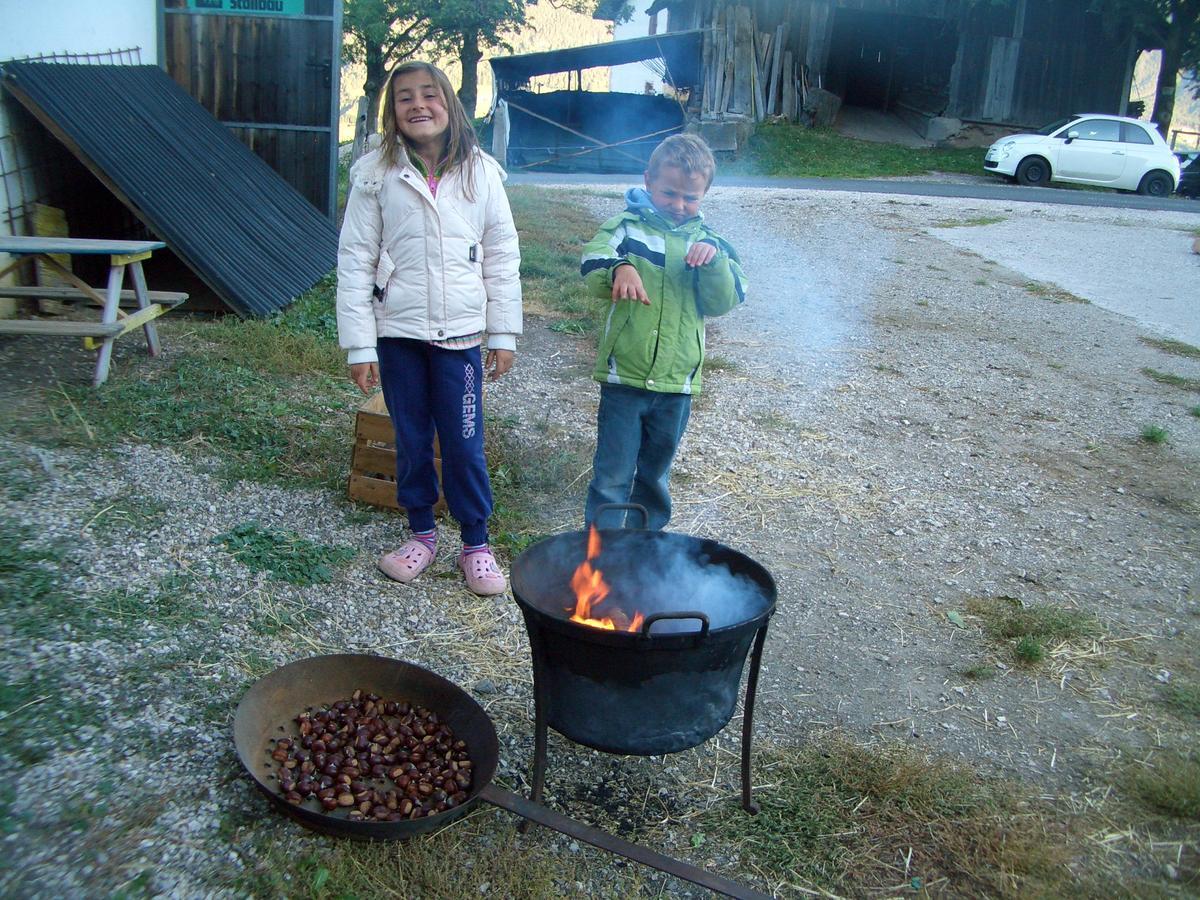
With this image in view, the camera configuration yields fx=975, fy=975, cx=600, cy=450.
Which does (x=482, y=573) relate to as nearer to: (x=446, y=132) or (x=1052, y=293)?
(x=446, y=132)

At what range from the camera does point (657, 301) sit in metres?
3.71

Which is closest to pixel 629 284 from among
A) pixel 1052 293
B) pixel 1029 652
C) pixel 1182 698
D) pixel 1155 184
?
pixel 1029 652

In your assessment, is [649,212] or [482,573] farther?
[482,573]

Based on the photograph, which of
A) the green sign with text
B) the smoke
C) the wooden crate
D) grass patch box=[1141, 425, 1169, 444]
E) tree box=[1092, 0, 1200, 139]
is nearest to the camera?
the smoke

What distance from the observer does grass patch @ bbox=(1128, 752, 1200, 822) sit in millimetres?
3047

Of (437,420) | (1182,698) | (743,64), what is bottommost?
(1182,698)

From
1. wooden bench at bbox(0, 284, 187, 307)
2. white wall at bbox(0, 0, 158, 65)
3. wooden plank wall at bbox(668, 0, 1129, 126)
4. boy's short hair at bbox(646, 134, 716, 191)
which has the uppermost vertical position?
wooden plank wall at bbox(668, 0, 1129, 126)

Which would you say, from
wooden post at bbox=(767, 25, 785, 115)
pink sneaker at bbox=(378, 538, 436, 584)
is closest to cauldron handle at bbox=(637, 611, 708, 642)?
pink sneaker at bbox=(378, 538, 436, 584)

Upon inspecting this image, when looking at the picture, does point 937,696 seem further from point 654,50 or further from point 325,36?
point 654,50

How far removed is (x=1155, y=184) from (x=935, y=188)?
18.2 feet

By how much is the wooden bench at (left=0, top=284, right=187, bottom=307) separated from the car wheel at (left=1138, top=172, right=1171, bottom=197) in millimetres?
19853

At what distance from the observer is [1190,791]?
308cm

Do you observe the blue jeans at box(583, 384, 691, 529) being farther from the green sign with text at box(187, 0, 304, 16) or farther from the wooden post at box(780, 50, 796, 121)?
the wooden post at box(780, 50, 796, 121)

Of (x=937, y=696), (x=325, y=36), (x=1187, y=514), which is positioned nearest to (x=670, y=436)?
(x=937, y=696)
